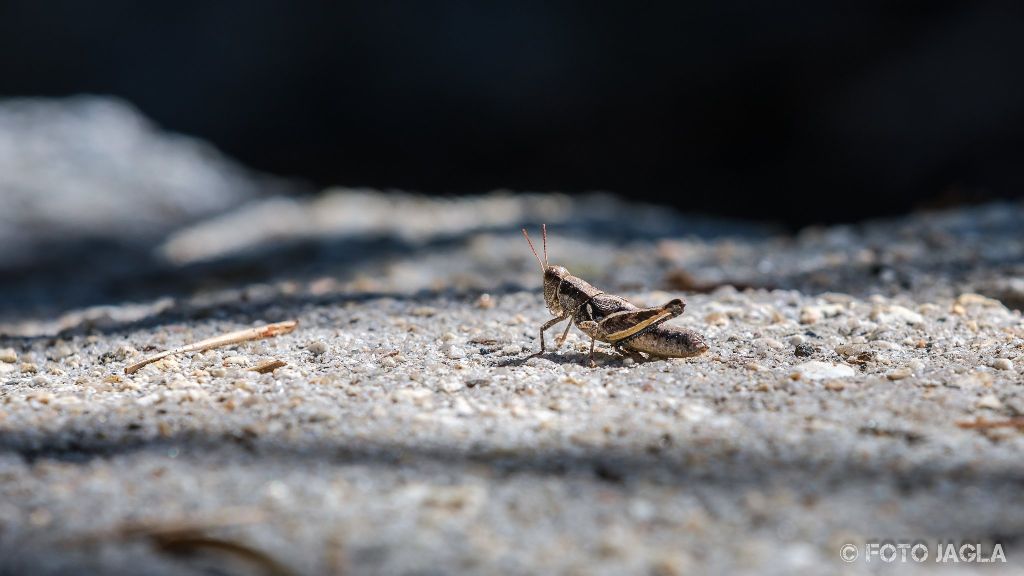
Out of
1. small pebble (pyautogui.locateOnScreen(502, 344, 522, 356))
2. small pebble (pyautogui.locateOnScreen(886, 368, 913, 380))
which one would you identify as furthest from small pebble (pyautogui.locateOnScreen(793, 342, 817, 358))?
small pebble (pyautogui.locateOnScreen(502, 344, 522, 356))

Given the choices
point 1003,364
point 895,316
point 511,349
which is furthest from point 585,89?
point 1003,364

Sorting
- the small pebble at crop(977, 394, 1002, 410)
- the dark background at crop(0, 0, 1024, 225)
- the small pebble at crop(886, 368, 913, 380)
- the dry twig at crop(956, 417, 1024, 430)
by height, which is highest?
the dark background at crop(0, 0, 1024, 225)

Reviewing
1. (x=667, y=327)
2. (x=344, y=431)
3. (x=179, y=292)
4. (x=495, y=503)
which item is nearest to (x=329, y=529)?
(x=495, y=503)

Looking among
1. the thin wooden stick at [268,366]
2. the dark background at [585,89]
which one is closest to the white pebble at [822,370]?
the thin wooden stick at [268,366]

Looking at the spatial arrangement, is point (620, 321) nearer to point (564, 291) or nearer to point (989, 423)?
point (564, 291)

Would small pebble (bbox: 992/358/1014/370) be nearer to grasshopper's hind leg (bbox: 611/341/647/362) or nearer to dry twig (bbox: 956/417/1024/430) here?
dry twig (bbox: 956/417/1024/430)

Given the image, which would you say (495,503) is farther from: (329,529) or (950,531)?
(950,531)

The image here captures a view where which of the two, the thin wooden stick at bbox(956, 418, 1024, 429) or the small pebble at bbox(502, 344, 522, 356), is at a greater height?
the small pebble at bbox(502, 344, 522, 356)
